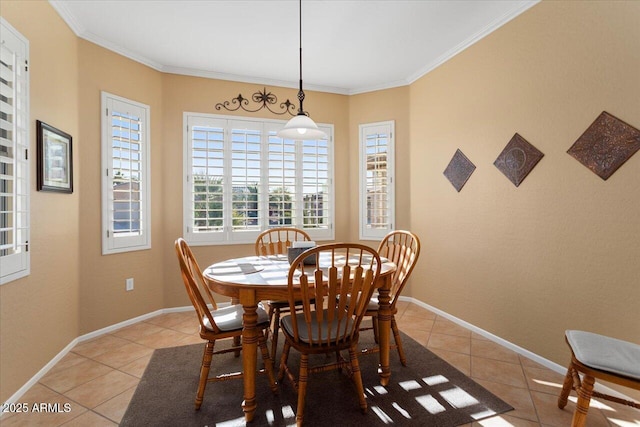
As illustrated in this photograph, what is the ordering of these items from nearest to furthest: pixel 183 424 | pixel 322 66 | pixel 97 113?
pixel 183 424 < pixel 97 113 < pixel 322 66

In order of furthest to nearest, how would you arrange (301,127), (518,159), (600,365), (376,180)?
(376,180), (518,159), (301,127), (600,365)

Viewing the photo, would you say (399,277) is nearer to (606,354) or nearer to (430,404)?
(430,404)

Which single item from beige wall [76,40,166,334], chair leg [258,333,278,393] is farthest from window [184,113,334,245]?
chair leg [258,333,278,393]

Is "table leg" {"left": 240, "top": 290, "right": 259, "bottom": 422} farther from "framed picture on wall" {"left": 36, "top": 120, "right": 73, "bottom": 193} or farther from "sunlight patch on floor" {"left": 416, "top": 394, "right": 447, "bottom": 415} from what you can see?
"framed picture on wall" {"left": 36, "top": 120, "right": 73, "bottom": 193}

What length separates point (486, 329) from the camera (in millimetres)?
2795

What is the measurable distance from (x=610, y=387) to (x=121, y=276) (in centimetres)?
396

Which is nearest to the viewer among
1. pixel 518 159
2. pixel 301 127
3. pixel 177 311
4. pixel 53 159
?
pixel 301 127

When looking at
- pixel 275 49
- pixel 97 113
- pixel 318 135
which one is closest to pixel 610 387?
pixel 318 135

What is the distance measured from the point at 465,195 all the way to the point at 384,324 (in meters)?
1.68

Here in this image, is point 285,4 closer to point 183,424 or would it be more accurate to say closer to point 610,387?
point 183,424

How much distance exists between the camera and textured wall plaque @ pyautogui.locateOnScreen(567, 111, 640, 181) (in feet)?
5.98

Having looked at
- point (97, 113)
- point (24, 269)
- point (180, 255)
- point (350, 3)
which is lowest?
point (24, 269)

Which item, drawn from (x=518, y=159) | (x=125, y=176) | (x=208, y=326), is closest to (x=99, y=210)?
(x=125, y=176)

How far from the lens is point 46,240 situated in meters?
2.26
